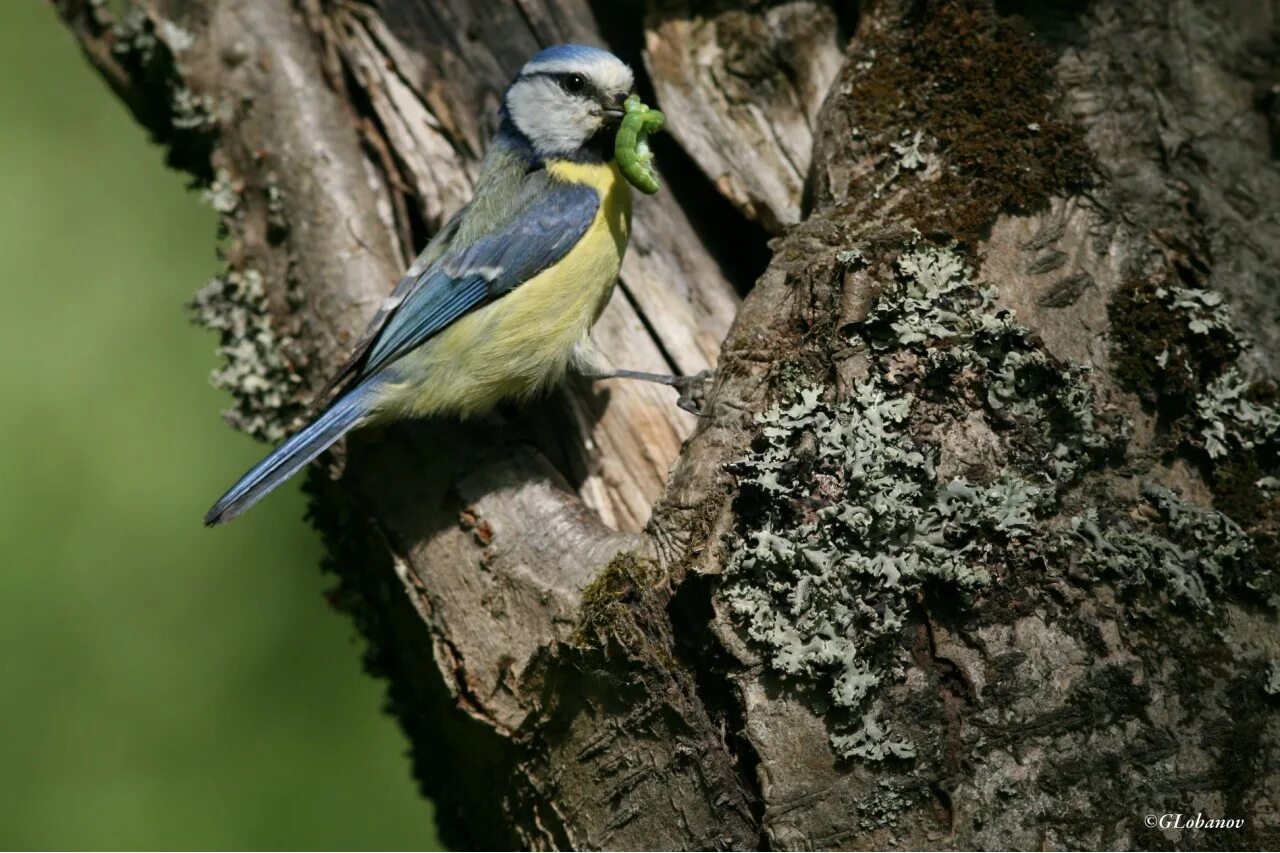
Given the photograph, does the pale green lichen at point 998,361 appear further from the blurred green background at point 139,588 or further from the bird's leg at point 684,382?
the blurred green background at point 139,588

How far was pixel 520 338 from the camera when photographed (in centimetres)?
287

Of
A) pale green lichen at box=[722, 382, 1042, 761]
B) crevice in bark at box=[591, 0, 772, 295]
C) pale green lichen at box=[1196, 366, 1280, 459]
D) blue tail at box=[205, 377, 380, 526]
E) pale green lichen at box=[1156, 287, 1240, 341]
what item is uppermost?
blue tail at box=[205, 377, 380, 526]

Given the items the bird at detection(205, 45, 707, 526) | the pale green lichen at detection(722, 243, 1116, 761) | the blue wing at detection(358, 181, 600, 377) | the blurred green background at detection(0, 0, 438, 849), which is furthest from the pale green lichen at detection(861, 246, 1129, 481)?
the blurred green background at detection(0, 0, 438, 849)

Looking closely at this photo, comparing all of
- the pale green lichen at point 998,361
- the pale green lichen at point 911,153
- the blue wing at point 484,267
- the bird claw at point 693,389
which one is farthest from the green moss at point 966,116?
the blue wing at point 484,267

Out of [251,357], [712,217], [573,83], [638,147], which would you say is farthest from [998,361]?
[251,357]

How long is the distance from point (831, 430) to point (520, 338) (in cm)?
110

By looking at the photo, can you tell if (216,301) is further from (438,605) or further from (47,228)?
(47,228)

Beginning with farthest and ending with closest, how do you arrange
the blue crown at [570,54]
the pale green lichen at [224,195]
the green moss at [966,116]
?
the pale green lichen at [224,195]
the blue crown at [570,54]
the green moss at [966,116]

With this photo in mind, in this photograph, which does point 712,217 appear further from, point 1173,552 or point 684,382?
point 1173,552

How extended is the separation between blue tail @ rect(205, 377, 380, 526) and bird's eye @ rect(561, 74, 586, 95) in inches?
38.1

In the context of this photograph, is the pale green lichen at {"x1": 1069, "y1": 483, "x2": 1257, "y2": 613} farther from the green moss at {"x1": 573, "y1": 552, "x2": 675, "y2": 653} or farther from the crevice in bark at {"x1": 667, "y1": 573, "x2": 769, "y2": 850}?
the green moss at {"x1": 573, "y1": 552, "x2": 675, "y2": 653}

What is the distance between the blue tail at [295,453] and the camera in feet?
8.76

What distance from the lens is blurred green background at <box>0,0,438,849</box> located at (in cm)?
385

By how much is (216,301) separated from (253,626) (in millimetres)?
1659
